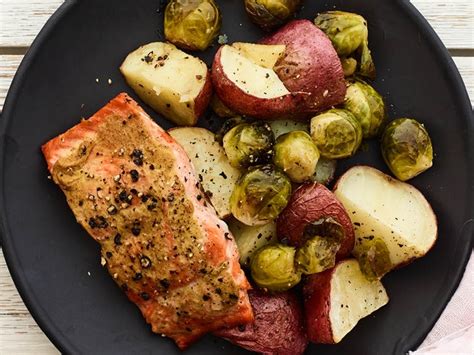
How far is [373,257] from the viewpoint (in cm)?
314

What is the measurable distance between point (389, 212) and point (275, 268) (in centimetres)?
52

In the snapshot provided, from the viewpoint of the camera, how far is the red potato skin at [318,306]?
3115 millimetres

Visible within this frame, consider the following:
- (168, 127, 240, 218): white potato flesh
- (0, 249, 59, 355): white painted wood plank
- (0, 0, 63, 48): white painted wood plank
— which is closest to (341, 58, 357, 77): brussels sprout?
(168, 127, 240, 218): white potato flesh

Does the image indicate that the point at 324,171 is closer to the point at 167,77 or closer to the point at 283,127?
the point at 283,127

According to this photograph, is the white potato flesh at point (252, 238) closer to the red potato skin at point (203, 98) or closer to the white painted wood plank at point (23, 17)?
the red potato skin at point (203, 98)

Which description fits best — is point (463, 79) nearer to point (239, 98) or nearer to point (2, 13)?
point (239, 98)

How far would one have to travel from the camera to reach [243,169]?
10.4ft

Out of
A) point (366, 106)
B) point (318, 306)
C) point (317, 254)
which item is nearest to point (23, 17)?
point (366, 106)

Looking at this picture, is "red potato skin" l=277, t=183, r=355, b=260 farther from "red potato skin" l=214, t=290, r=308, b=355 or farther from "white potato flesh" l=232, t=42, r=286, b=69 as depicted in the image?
"white potato flesh" l=232, t=42, r=286, b=69

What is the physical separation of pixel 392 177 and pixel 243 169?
622 mm

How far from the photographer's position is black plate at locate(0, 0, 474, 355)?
123 inches

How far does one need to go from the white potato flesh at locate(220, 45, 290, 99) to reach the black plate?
0.23 m

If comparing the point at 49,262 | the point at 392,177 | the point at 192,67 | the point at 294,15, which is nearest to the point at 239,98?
the point at 192,67

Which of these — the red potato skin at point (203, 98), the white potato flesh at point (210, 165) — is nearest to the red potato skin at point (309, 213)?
the white potato flesh at point (210, 165)
